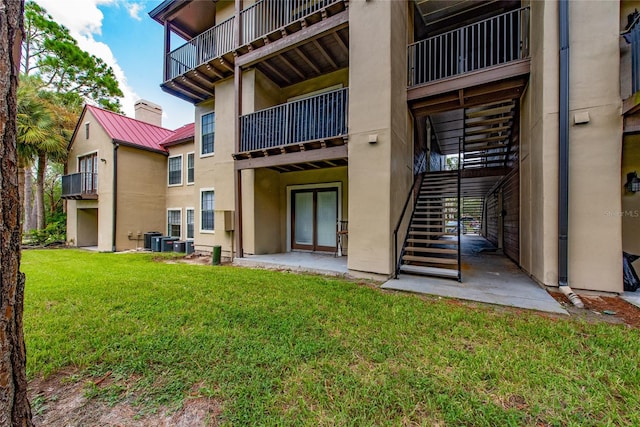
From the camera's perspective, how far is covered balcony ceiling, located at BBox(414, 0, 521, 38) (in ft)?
24.2

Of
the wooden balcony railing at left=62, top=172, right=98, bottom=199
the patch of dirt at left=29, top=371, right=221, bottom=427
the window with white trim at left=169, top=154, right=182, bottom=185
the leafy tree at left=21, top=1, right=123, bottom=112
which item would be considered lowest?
the patch of dirt at left=29, top=371, right=221, bottom=427

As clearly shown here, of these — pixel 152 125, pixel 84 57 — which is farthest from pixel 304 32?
pixel 84 57

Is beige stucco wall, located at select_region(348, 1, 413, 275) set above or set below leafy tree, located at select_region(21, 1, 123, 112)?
below

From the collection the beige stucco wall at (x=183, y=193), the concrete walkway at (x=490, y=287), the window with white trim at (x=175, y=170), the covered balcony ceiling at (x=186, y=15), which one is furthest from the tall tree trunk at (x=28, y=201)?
the concrete walkway at (x=490, y=287)

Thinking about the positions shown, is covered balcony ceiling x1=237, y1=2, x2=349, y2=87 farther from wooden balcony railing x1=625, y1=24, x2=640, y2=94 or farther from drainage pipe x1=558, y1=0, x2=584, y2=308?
wooden balcony railing x1=625, y1=24, x2=640, y2=94

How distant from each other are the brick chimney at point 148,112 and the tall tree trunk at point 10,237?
650 inches

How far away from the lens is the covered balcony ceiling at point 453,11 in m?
7.36

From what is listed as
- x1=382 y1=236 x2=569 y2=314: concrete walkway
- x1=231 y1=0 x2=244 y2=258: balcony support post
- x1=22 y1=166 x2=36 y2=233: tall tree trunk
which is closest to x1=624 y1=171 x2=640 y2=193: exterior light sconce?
x1=382 y1=236 x2=569 y2=314: concrete walkway

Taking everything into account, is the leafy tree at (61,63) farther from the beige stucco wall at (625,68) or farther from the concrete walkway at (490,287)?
the beige stucco wall at (625,68)

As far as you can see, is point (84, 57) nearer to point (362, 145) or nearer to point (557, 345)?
point (362, 145)

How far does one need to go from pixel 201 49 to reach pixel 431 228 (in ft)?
33.2

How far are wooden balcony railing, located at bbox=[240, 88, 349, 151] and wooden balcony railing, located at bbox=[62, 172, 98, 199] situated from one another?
9.40 m

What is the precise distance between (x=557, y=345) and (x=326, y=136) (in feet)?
18.8

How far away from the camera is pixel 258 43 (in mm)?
7754
